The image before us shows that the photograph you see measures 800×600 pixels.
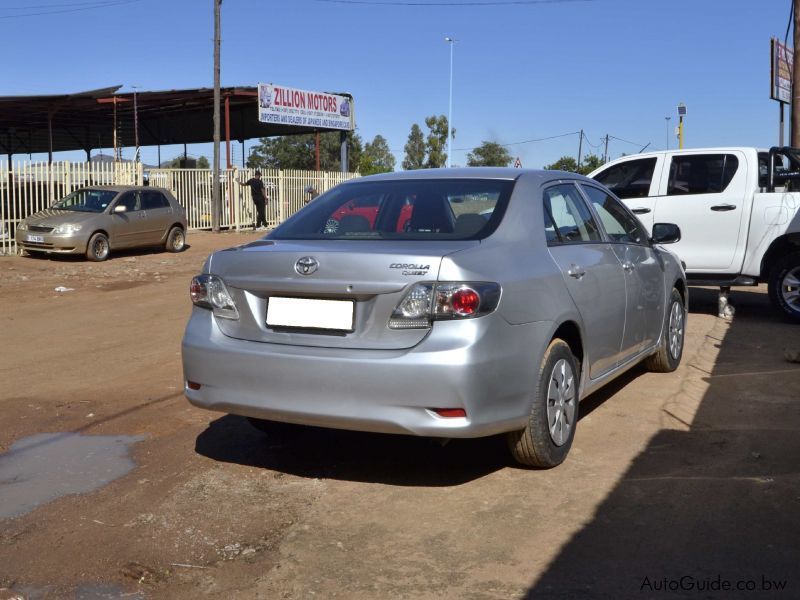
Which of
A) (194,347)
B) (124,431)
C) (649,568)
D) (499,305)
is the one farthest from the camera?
(124,431)

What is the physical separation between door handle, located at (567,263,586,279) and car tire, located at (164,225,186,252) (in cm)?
1679

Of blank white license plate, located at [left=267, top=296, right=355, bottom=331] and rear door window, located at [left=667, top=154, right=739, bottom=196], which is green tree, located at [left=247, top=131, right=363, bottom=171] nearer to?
rear door window, located at [left=667, top=154, right=739, bottom=196]

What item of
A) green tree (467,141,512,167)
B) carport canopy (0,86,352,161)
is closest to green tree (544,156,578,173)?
green tree (467,141,512,167)

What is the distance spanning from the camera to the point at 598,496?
4.43 m

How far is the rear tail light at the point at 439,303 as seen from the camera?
13.5 ft

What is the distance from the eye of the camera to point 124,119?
120 ft

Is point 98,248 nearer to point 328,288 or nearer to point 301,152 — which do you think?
point 328,288

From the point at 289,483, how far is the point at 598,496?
158 centimetres

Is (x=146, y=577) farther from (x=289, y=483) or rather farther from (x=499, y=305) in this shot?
(x=499, y=305)

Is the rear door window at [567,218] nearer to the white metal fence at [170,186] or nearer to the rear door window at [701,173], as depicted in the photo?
the rear door window at [701,173]

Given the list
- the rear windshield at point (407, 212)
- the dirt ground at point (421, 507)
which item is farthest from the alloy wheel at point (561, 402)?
the rear windshield at point (407, 212)

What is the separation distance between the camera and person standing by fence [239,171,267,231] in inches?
1042

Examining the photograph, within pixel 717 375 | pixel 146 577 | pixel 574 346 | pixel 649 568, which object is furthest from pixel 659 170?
pixel 146 577

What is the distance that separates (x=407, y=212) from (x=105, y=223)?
49.2ft
